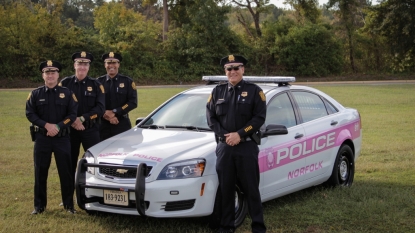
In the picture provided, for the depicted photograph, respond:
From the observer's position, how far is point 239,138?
542 cm

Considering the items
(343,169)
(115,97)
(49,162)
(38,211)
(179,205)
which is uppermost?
(115,97)

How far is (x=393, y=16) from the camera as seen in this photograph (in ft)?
146

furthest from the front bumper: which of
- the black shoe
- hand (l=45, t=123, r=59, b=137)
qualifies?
the black shoe

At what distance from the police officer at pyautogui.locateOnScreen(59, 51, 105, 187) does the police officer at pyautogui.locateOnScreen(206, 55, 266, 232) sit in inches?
80.6

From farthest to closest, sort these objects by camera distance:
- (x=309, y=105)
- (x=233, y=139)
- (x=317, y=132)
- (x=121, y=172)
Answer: (x=309, y=105)
(x=317, y=132)
(x=121, y=172)
(x=233, y=139)

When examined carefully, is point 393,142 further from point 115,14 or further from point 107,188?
point 115,14

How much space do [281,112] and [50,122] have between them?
8.44 ft

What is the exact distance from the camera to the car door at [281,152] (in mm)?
6340

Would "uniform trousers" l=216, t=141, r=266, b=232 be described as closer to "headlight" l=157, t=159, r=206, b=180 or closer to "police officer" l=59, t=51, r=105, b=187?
"headlight" l=157, t=159, r=206, b=180

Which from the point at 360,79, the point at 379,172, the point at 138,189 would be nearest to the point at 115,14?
the point at 360,79

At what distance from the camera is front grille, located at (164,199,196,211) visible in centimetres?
556

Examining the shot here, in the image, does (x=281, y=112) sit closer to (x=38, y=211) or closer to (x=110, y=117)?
(x=110, y=117)

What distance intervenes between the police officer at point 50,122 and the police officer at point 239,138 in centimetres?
186

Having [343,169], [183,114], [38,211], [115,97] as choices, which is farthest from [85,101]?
[343,169]
